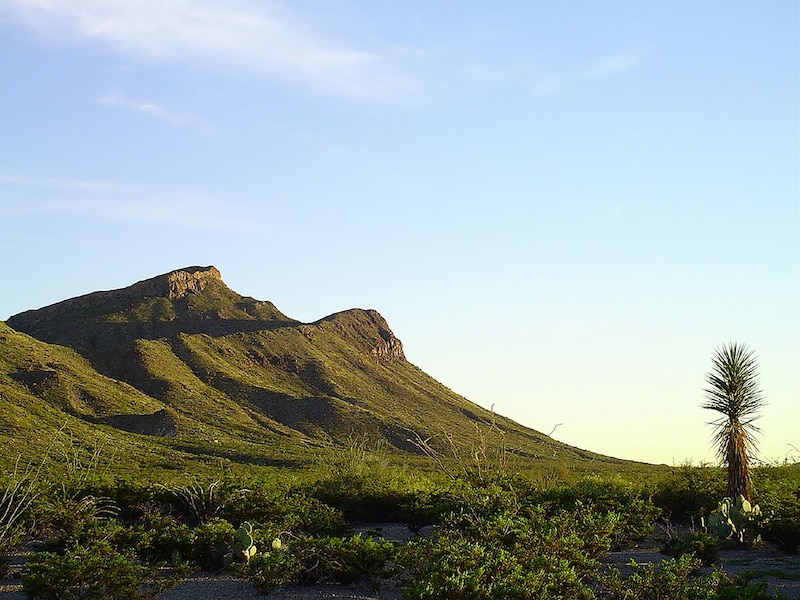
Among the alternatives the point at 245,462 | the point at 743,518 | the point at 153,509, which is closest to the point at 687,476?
the point at 743,518

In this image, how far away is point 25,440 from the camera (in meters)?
50.8

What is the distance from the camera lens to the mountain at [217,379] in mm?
66062

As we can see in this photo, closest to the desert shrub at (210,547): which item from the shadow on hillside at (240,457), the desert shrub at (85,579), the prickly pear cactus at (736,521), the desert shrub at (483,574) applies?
the desert shrub at (85,579)

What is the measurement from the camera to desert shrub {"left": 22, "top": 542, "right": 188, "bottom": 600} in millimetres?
9875

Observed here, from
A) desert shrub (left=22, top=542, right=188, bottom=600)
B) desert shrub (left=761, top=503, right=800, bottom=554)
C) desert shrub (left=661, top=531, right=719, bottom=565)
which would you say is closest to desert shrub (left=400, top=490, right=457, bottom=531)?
desert shrub (left=661, top=531, right=719, bottom=565)

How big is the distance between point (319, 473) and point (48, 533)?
10539 mm

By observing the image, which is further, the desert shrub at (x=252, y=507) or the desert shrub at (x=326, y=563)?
the desert shrub at (x=252, y=507)

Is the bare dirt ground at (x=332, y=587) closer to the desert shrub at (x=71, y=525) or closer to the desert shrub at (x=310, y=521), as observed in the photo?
the desert shrub at (x=71, y=525)

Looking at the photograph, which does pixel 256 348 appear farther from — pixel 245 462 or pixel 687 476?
pixel 687 476

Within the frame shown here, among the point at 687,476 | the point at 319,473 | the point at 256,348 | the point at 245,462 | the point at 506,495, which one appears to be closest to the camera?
the point at 506,495

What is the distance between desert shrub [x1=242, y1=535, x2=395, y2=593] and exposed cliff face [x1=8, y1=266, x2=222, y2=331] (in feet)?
335

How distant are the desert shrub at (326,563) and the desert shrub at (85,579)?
1.34 metres

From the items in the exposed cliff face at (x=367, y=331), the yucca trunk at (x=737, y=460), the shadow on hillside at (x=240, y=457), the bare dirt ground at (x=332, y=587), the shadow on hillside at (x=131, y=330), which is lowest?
the shadow on hillside at (x=240, y=457)

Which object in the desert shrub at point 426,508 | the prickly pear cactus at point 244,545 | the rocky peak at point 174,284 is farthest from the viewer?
the rocky peak at point 174,284
